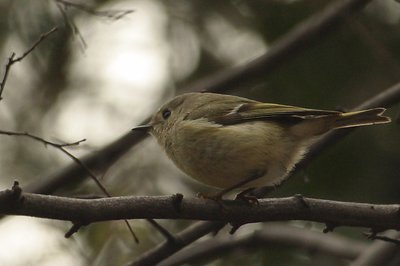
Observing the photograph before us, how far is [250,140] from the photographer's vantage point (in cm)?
420

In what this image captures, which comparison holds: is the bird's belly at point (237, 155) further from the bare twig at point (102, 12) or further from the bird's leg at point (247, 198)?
the bare twig at point (102, 12)

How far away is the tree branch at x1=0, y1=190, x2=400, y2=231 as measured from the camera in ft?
10.2

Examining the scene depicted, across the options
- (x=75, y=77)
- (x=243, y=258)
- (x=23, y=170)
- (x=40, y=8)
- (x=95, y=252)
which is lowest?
(x=243, y=258)

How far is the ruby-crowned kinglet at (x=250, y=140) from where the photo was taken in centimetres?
416

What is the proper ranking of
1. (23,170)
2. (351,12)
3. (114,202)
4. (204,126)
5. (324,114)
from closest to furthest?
(114,202) → (324,114) → (204,126) → (351,12) → (23,170)

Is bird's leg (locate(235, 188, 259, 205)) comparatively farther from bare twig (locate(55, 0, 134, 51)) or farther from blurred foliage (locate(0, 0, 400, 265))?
blurred foliage (locate(0, 0, 400, 265))

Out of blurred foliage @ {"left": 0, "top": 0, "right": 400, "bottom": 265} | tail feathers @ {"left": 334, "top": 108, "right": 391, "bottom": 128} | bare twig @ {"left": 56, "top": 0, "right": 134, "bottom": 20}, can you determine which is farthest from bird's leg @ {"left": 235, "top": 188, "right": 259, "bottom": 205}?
blurred foliage @ {"left": 0, "top": 0, "right": 400, "bottom": 265}

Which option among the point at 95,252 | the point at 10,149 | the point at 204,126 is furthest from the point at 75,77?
the point at 204,126

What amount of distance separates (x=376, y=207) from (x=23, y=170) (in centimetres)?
472

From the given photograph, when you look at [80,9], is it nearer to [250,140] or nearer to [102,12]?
[102,12]

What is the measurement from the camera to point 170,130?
469 centimetres

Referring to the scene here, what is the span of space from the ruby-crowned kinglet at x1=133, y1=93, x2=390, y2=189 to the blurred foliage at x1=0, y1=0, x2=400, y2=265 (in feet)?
4.75

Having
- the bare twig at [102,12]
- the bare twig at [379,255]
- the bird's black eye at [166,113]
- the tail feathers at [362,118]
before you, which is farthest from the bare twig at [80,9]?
the bare twig at [379,255]

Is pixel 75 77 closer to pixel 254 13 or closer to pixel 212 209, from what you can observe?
pixel 254 13
